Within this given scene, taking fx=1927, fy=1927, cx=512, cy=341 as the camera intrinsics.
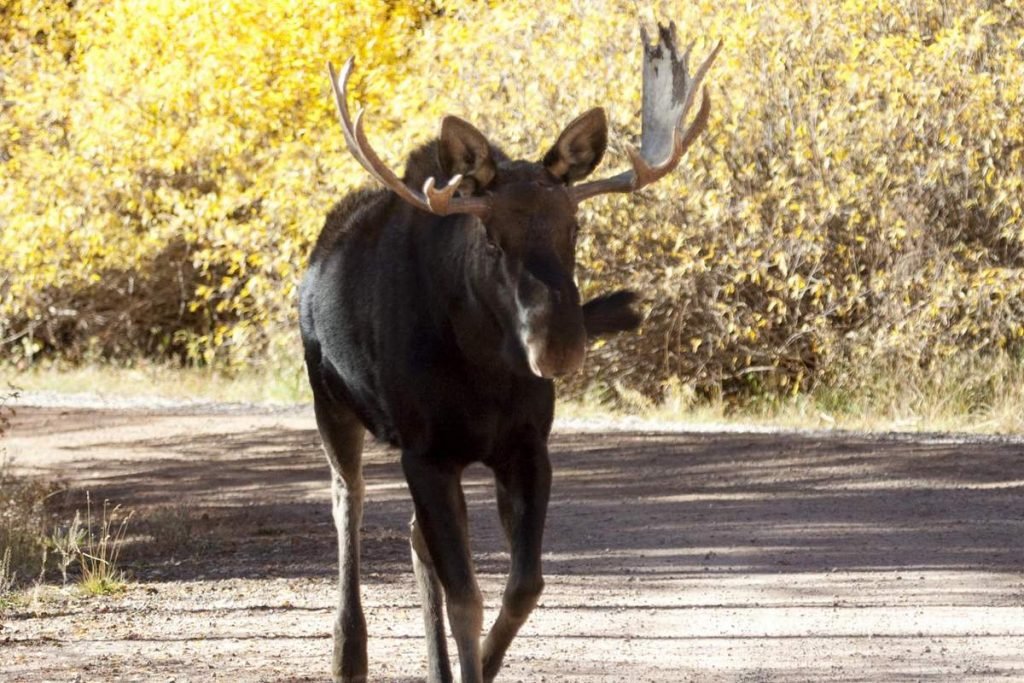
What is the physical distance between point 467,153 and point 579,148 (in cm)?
37

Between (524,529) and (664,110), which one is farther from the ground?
(664,110)

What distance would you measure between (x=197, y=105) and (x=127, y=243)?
86.2 inches

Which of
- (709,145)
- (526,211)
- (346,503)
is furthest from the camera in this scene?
(709,145)

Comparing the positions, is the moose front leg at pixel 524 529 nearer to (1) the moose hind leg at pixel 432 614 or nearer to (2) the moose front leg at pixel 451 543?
(2) the moose front leg at pixel 451 543

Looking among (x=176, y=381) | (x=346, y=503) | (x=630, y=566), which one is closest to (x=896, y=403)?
(x=630, y=566)

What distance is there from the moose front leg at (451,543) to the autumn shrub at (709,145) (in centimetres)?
1044

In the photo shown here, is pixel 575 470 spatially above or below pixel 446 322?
below

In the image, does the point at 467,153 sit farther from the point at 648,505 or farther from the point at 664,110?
the point at 648,505

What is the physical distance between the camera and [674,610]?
26.3 ft

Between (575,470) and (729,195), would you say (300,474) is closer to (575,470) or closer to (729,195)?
(575,470)

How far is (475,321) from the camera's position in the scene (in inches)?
230

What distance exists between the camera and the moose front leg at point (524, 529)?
591cm

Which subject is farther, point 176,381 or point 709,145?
point 176,381

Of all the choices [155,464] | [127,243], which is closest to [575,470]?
[155,464]
